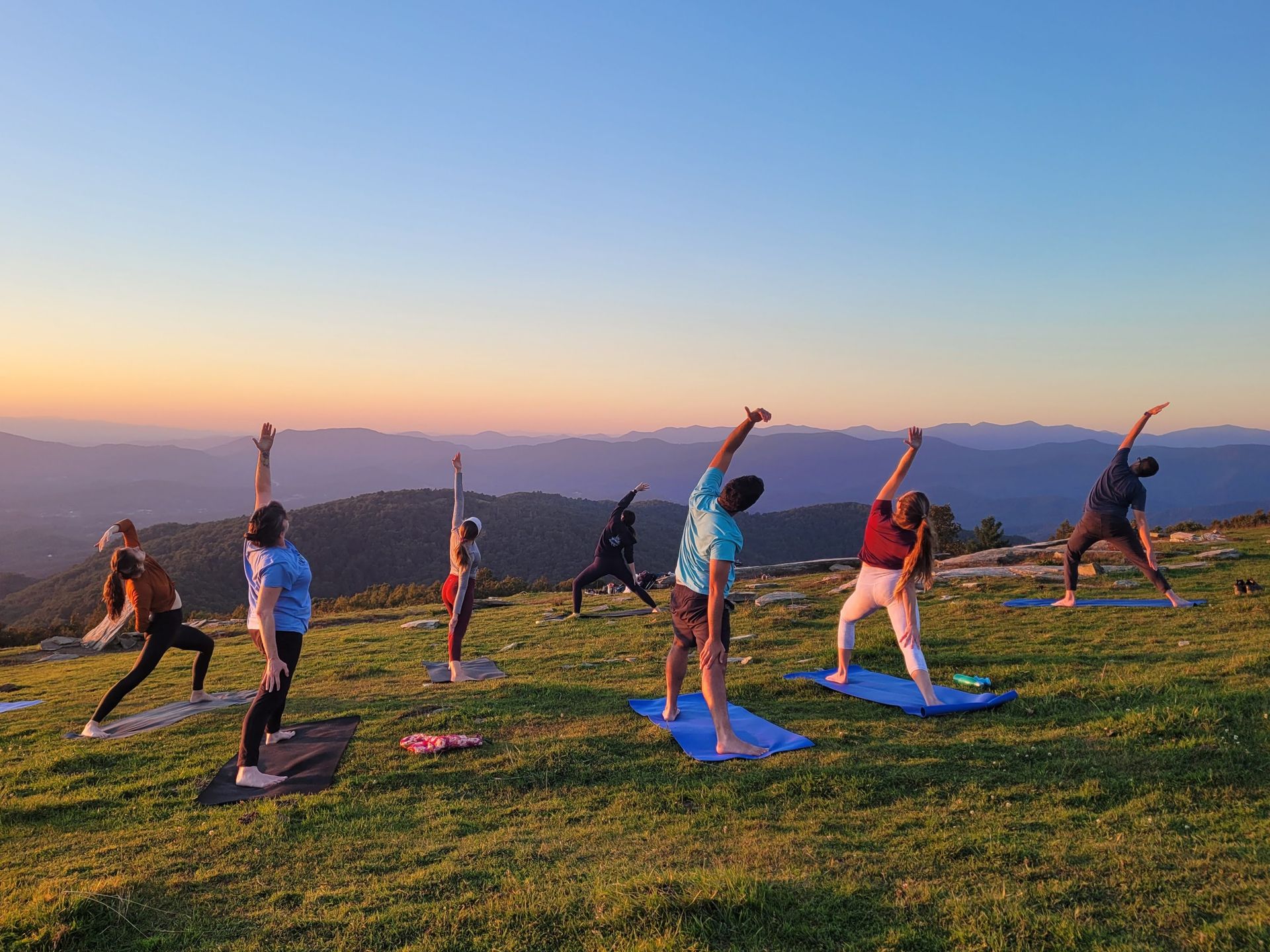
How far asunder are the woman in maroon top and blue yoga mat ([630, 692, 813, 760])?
5.52 feet

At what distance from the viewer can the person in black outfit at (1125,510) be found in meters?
11.7

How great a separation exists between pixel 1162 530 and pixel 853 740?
25793 mm

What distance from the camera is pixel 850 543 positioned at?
275 ft

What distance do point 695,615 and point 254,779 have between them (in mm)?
4305

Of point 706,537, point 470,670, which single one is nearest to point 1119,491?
point 706,537

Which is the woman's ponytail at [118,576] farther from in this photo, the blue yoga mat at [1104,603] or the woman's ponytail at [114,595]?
the blue yoga mat at [1104,603]

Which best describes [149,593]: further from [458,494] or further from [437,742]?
[437,742]

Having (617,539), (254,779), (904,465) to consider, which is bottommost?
(254,779)

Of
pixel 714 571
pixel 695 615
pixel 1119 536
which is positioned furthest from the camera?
pixel 1119 536

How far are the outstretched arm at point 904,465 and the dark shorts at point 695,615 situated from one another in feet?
8.70

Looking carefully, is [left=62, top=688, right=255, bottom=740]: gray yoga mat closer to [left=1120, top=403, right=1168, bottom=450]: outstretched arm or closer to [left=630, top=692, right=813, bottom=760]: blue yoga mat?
[left=630, top=692, right=813, bottom=760]: blue yoga mat

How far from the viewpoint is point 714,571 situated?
6168 mm

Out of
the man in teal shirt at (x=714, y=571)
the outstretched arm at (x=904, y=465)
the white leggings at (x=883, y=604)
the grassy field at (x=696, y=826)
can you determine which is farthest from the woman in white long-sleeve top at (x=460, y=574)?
the outstretched arm at (x=904, y=465)

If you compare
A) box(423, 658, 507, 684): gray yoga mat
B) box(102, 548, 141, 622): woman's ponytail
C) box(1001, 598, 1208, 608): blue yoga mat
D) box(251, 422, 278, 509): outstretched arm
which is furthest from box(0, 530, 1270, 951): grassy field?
box(251, 422, 278, 509): outstretched arm
